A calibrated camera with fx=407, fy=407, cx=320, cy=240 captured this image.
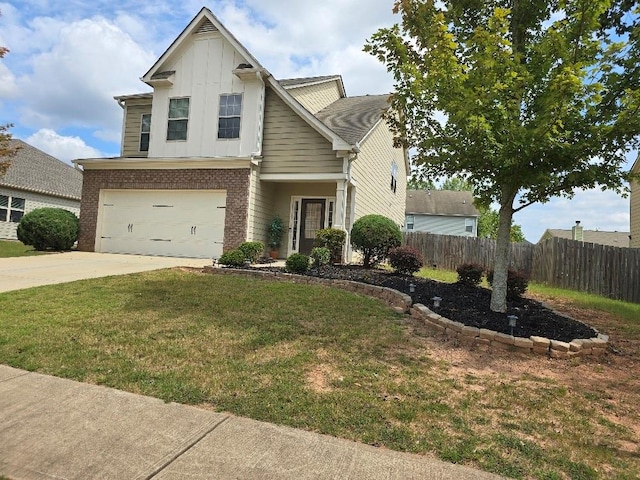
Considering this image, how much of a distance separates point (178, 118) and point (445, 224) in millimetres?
28973

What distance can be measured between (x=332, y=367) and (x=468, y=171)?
3946mm

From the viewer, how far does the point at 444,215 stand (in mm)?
37719

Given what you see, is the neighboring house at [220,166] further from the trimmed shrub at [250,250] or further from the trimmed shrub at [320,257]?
the trimmed shrub at [320,257]

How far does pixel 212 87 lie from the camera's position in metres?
13.9

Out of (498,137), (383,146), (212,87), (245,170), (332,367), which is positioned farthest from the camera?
(383,146)

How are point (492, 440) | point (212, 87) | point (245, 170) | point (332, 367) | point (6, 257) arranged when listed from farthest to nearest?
point (212, 87), point (245, 170), point (6, 257), point (332, 367), point (492, 440)

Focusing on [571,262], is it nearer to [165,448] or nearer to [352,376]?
[352,376]

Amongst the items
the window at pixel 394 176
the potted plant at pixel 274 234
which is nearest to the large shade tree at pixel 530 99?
the potted plant at pixel 274 234

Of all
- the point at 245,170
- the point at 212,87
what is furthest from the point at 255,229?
the point at 212,87

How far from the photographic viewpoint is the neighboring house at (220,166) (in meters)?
13.0

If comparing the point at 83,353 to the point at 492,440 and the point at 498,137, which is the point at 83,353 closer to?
the point at 492,440

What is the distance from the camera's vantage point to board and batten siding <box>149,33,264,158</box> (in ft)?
44.0

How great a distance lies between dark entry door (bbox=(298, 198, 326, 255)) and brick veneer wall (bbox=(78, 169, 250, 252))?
8.11ft

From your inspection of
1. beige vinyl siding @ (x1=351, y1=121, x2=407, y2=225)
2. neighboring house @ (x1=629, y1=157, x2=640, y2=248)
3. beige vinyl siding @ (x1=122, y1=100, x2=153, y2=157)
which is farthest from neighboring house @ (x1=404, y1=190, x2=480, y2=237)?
beige vinyl siding @ (x1=122, y1=100, x2=153, y2=157)
